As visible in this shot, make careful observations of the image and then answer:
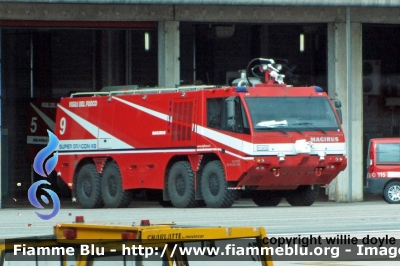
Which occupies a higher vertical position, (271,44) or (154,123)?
(271,44)

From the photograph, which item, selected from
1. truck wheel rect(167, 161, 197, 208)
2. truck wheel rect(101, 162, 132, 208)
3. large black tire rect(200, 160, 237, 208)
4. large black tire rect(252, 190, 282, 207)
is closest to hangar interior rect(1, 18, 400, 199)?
truck wheel rect(101, 162, 132, 208)

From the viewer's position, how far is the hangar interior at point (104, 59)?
1539 inches

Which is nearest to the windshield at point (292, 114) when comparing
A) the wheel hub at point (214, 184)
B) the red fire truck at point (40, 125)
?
the wheel hub at point (214, 184)

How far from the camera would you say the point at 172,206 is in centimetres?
2752

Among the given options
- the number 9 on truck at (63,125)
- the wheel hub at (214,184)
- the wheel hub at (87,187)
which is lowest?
the wheel hub at (87,187)

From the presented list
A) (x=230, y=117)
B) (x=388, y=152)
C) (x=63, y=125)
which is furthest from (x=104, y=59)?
(x=230, y=117)

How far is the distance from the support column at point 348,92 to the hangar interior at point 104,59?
728 cm

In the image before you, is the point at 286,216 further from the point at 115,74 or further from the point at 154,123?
the point at 115,74

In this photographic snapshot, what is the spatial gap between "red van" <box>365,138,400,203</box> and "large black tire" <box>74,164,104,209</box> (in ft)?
25.8

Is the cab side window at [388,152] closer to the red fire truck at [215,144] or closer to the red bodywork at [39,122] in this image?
the red fire truck at [215,144]

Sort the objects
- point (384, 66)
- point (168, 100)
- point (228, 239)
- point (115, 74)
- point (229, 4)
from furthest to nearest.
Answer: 1. point (384, 66)
2. point (115, 74)
3. point (229, 4)
4. point (168, 100)
5. point (228, 239)

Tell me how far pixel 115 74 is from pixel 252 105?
1554 cm

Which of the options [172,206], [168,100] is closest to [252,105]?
[168,100]

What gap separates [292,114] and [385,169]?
6.27 meters
